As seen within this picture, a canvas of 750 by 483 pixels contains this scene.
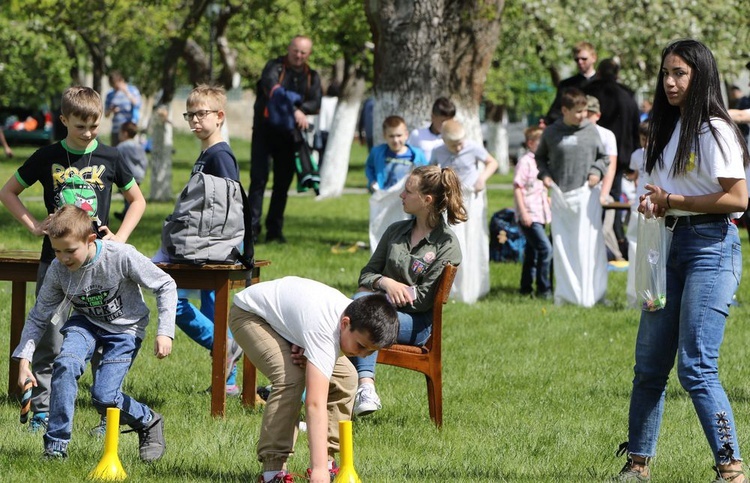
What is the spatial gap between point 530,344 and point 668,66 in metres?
4.48

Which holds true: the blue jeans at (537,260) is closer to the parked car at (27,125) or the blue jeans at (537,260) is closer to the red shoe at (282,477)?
the red shoe at (282,477)

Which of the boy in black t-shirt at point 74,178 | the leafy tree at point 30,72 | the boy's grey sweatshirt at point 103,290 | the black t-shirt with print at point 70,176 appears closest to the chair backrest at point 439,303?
the boy's grey sweatshirt at point 103,290

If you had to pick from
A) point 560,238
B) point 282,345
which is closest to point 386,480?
point 282,345

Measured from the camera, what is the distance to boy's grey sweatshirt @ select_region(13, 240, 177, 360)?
559cm

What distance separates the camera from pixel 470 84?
46.9ft

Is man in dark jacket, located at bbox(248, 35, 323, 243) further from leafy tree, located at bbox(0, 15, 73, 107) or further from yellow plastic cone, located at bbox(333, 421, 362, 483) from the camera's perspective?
leafy tree, located at bbox(0, 15, 73, 107)

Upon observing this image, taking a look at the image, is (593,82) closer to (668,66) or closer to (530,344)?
(530,344)

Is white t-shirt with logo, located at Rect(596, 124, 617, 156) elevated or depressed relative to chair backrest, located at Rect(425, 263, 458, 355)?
elevated

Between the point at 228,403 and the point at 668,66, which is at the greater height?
the point at 668,66

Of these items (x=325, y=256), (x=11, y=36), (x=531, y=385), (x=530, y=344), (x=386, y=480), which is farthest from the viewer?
(x=11, y=36)

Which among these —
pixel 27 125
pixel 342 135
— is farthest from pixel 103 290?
pixel 27 125

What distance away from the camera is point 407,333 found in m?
6.56

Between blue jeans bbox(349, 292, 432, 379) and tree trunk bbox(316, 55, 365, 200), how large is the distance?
56.4 feet

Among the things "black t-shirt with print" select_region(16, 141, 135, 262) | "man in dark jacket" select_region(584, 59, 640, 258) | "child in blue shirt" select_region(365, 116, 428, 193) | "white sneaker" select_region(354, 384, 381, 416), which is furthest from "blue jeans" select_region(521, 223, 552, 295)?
"black t-shirt with print" select_region(16, 141, 135, 262)
